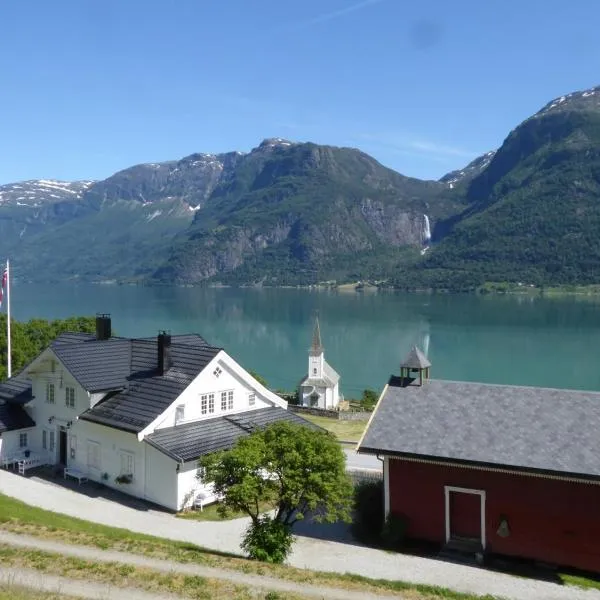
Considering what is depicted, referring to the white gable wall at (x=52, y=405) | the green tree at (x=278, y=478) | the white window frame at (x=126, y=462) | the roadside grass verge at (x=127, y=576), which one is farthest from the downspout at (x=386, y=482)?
the white gable wall at (x=52, y=405)

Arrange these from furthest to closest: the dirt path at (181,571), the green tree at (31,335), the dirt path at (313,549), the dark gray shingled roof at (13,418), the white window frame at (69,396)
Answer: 1. the green tree at (31,335)
2. the dark gray shingled roof at (13,418)
3. the white window frame at (69,396)
4. the dirt path at (313,549)
5. the dirt path at (181,571)

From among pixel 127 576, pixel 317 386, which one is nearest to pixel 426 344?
pixel 317 386

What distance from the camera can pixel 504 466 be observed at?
1670cm

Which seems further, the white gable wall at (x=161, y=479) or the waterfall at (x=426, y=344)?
→ the waterfall at (x=426, y=344)

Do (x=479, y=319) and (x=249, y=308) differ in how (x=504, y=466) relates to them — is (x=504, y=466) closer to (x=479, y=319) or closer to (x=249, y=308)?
(x=479, y=319)

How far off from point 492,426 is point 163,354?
43.1ft

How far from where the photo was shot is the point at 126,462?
76.4 feet

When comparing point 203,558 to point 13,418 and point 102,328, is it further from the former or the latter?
point 102,328

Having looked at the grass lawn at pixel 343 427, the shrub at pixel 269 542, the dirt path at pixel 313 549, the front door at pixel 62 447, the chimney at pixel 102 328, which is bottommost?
the grass lawn at pixel 343 427

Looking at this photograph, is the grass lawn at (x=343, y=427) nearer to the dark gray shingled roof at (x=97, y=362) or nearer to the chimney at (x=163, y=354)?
the chimney at (x=163, y=354)

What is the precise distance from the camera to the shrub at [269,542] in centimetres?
1488

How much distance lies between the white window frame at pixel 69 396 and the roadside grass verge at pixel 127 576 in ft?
41.7

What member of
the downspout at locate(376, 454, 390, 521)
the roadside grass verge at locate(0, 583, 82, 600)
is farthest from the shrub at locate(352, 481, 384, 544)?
the roadside grass verge at locate(0, 583, 82, 600)

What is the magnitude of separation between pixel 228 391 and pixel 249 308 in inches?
6822
